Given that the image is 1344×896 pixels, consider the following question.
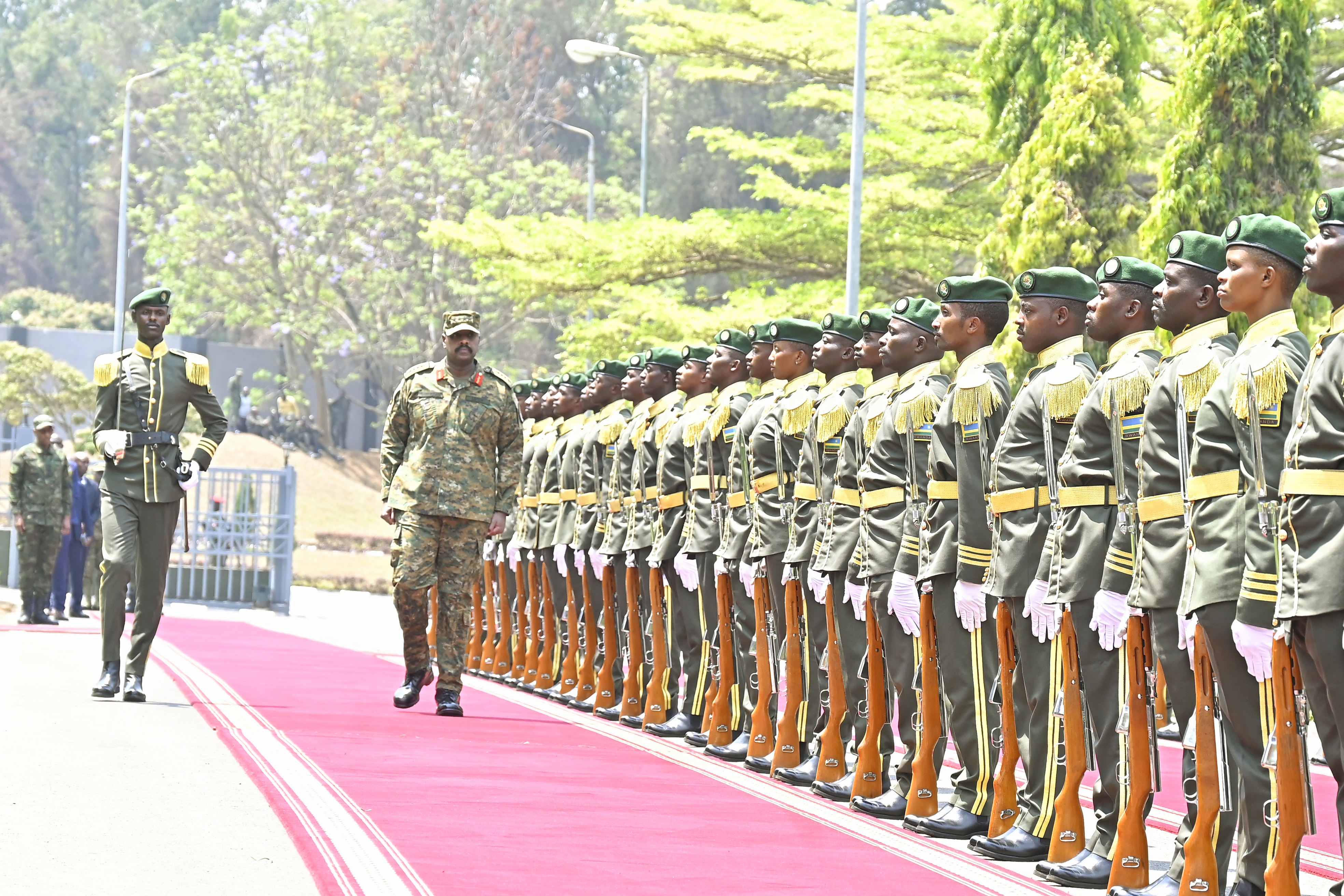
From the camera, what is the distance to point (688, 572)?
1138 centimetres

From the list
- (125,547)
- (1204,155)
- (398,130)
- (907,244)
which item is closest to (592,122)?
(398,130)

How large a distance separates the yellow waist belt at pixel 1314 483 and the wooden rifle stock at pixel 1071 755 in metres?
1.48

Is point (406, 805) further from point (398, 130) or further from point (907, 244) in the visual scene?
point (398, 130)

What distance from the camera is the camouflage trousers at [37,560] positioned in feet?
69.1

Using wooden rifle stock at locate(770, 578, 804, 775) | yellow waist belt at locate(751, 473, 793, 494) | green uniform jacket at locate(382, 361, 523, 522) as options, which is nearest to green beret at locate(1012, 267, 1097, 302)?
wooden rifle stock at locate(770, 578, 804, 775)

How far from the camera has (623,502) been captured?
12.9 m

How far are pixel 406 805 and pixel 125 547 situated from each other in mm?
4291

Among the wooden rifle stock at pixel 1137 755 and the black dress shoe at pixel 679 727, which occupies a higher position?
the wooden rifle stock at pixel 1137 755

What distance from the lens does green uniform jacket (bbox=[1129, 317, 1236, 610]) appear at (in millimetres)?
6418

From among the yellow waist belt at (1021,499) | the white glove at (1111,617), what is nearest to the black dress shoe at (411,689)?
the yellow waist belt at (1021,499)

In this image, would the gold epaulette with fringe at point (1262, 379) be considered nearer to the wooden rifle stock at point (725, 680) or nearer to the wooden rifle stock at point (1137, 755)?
the wooden rifle stock at point (1137, 755)

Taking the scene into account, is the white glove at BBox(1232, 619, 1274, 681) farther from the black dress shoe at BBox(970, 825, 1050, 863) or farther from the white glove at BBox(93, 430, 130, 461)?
the white glove at BBox(93, 430, 130, 461)

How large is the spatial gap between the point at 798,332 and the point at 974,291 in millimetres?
2212

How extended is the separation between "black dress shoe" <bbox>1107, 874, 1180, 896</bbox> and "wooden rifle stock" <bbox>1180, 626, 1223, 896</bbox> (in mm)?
159
